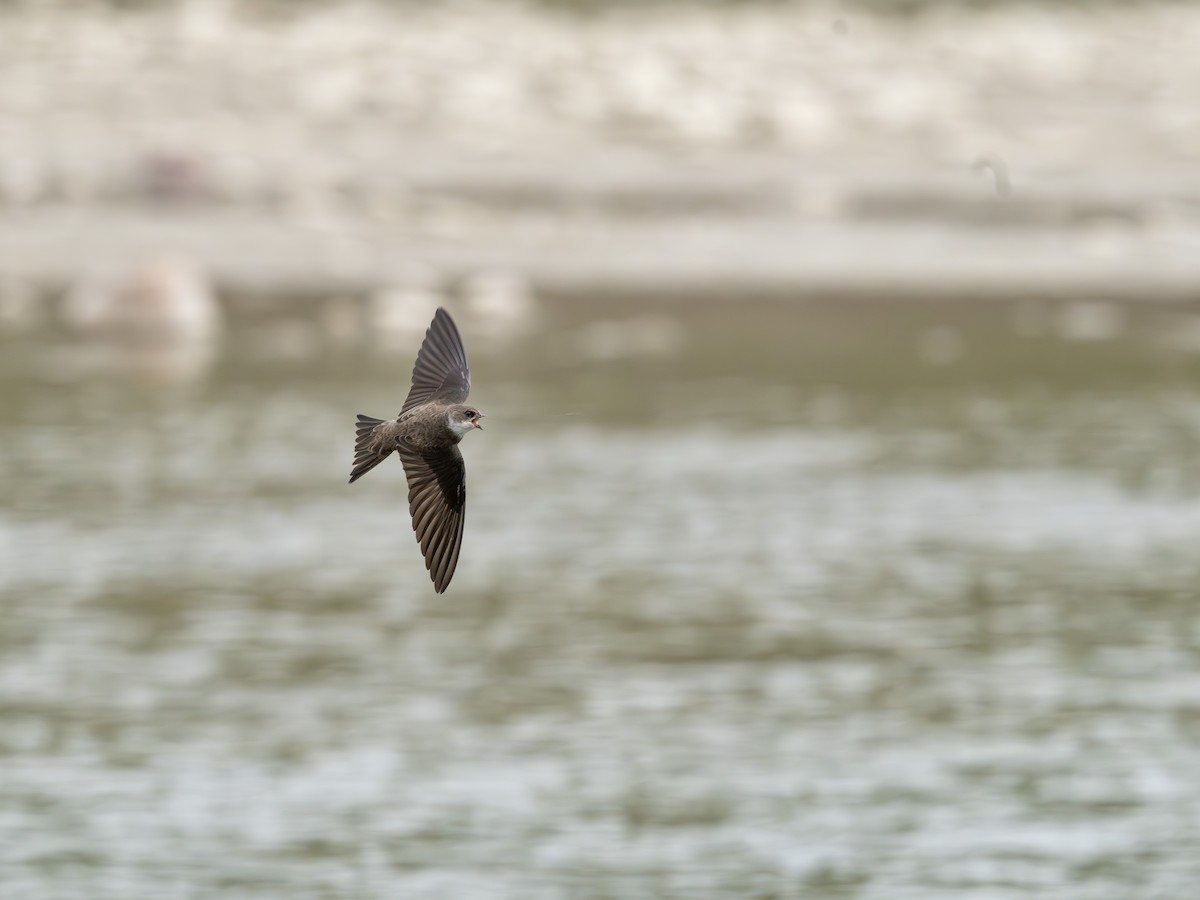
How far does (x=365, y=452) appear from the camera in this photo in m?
7.38

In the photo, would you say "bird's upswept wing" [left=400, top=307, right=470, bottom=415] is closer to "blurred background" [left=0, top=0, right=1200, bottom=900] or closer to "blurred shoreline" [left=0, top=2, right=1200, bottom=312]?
"blurred background" [left=0, top=0, right=1200, bottom=900]

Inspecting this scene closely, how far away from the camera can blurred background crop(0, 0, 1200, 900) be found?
50.8 feet

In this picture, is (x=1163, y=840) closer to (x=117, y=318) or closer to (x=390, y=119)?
(x=117, y=318)

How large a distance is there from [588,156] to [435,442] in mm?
24097

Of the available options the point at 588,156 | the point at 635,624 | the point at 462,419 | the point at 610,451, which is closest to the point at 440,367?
the point at 462,419

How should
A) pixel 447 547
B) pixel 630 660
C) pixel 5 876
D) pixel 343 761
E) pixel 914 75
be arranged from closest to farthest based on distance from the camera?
pixel 447 547, pixel 5 876, pixel 343 761, pixel 630 660, pixel 914 75

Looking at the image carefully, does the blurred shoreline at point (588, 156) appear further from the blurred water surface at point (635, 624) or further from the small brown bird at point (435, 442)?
the small brown bird at point (435, 442)

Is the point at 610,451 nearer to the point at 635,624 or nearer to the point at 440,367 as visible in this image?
the point at 635,624

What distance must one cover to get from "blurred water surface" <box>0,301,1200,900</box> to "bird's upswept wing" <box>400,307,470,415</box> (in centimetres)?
662

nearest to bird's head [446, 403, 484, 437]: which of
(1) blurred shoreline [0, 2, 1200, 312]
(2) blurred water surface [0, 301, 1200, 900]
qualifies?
(2) blurred water surface [0, 301, 1200, 900]

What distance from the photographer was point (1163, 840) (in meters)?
15.1

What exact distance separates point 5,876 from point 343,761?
2.57 meters

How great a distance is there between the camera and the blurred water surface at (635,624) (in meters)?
14.9

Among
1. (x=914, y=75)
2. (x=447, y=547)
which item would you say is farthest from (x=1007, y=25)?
(x=447, y=547)
